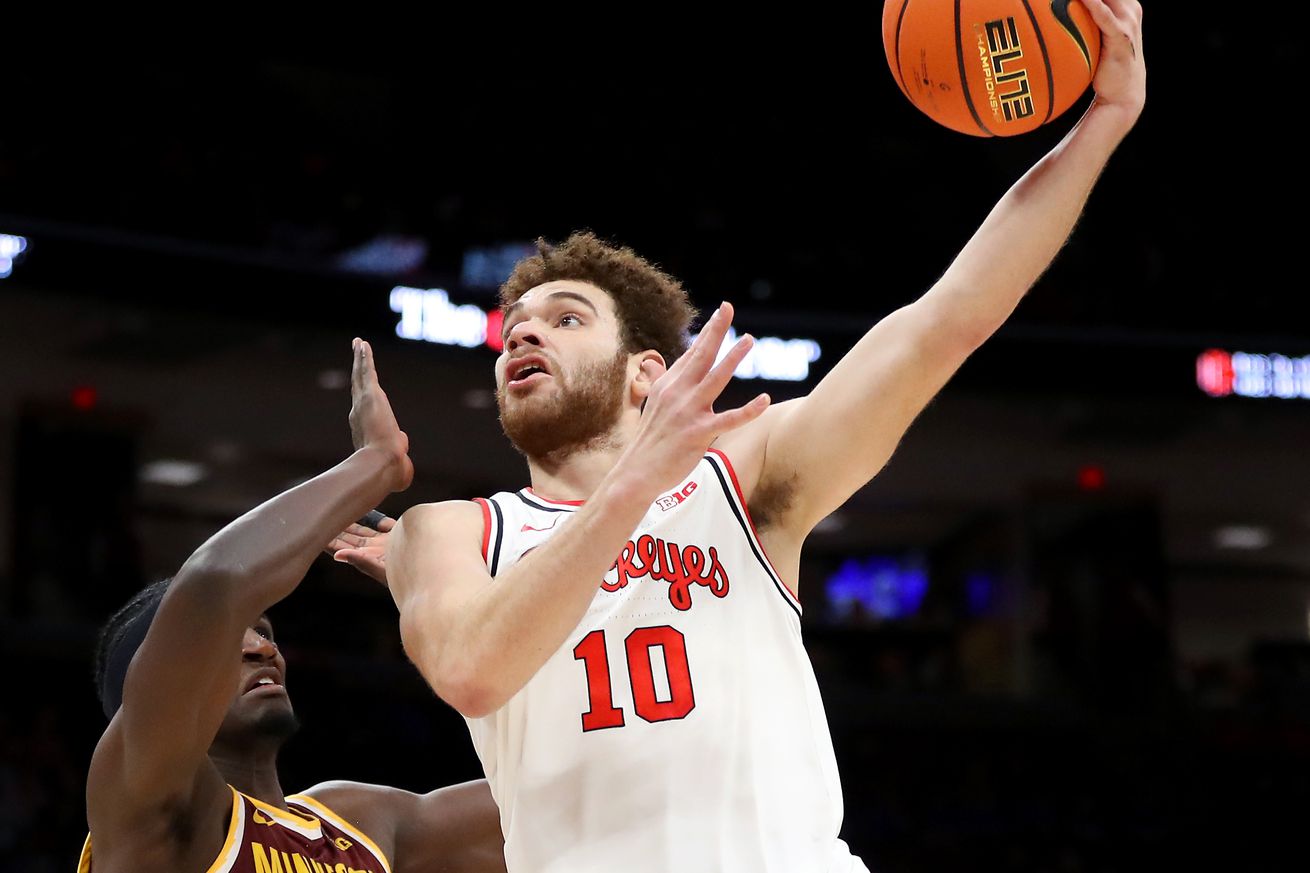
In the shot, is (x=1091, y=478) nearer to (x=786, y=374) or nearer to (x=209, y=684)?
(x=786, y=374)

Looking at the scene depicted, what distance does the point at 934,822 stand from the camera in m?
14.3

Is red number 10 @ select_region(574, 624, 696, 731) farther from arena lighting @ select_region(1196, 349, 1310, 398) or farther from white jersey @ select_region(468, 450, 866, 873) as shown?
arena lighting @ select_region(1196, 349, 1310, 398)

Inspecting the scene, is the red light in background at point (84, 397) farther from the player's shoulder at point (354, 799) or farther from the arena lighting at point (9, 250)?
the player's shoulder at point (354, 799)

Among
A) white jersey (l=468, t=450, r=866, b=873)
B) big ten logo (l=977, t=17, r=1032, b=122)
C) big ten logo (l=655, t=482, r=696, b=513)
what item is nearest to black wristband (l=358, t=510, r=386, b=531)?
white jersey (l=468, t=450, r=866, b=873)

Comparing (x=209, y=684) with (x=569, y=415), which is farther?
(x=209, y=684)

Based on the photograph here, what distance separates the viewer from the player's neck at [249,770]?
412 centimetres

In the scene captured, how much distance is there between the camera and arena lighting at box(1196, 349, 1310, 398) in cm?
1415

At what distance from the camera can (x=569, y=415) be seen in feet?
10.0

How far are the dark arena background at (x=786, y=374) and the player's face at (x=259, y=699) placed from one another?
25.9 ft

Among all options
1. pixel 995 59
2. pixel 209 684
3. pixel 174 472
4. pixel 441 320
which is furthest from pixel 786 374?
pixel 995 59

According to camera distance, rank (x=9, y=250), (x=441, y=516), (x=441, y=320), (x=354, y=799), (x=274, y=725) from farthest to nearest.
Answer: (x=441, y=320), (x=9, y=250), (x=354, y=799), (x=274, y=725), (x=441, y=516)

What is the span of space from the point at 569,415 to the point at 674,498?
0.30 metres

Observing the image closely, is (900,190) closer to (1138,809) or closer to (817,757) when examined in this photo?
(1138,809)

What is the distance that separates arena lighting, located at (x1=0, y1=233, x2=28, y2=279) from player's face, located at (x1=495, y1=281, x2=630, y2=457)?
894 centimetres
